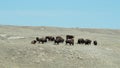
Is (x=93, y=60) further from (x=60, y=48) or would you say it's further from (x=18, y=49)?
(x=18, y=49)

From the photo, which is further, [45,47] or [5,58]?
[45,47]

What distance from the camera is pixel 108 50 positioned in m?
40.7

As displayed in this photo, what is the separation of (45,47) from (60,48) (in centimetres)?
142

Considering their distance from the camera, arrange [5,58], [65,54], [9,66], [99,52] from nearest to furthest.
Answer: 1. [9,66]
2. [5,58]
3. [65,54]
4. [99,52]

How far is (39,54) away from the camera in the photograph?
33.5m

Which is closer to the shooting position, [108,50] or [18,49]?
[18,49]

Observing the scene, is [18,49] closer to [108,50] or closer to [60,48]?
[60,48]

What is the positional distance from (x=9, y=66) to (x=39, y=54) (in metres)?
4.18

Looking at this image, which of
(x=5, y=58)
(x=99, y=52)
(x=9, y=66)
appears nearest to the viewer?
(x=9, y=66)

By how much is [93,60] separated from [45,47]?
14.6 feet

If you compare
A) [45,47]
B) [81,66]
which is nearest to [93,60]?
[81,66]

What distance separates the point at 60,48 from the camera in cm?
3581

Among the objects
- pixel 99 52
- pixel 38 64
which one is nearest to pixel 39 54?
pixel 38 64

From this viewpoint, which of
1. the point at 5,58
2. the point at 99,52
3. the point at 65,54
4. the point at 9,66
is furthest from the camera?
the point at 99,52
